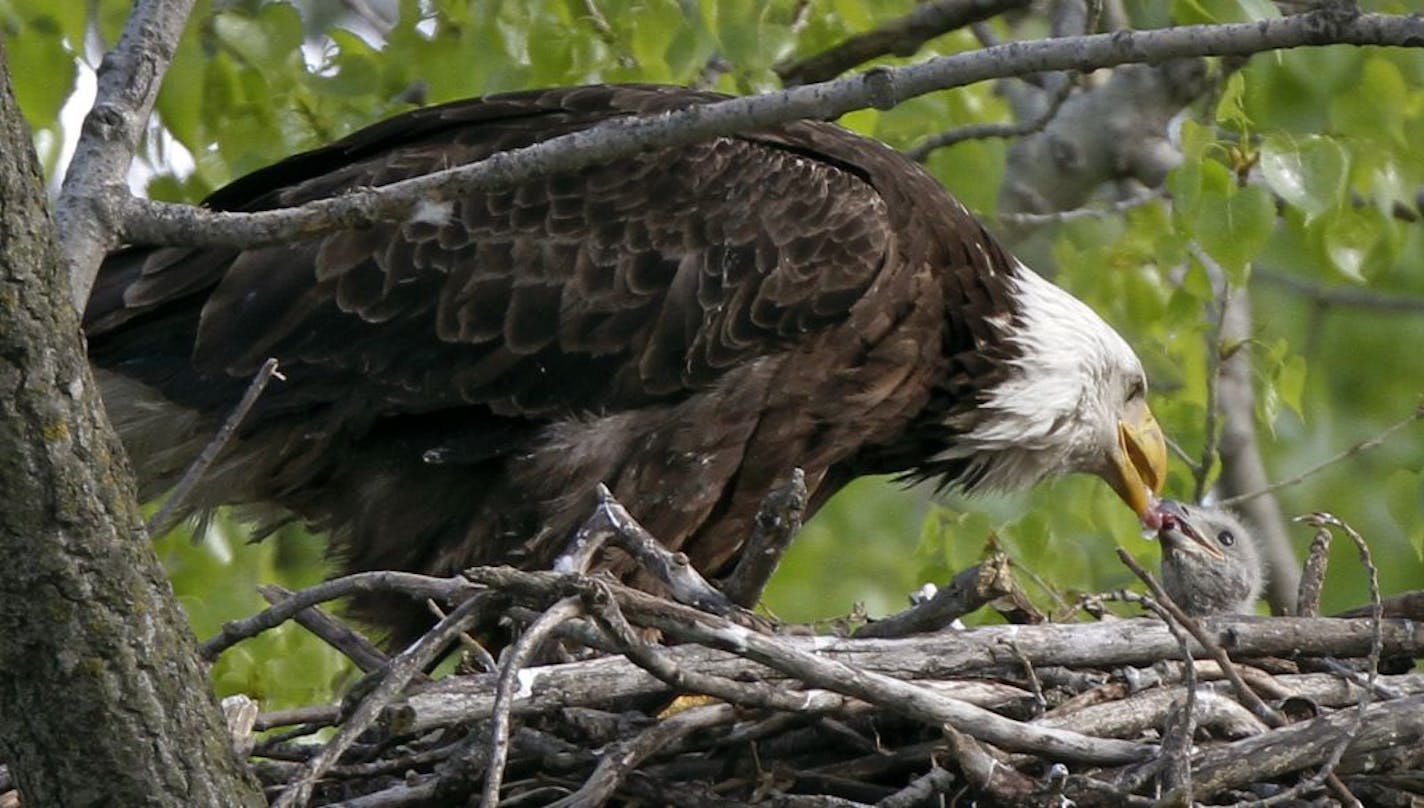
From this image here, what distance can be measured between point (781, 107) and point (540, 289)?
187 centimetres

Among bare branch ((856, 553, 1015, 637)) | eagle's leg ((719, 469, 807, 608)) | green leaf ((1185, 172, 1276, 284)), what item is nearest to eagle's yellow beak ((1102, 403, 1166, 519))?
green leaf ((1185, 172, 1276, 284))

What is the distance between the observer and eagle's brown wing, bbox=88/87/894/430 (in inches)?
198

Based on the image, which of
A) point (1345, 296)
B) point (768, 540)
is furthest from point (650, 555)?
point (1345, 296)

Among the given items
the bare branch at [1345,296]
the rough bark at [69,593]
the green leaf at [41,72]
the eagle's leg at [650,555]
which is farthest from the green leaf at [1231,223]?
the rough bark at [69,593]

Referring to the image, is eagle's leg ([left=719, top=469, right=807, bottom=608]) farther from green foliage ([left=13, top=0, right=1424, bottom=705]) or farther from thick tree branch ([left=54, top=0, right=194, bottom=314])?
green foliage ([left=13, top=0, right=1424, bottom=705])

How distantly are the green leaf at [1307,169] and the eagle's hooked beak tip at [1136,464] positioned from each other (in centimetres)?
95

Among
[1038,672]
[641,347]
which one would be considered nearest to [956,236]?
[641,347]

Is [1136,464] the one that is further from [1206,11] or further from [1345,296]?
[1345,296]

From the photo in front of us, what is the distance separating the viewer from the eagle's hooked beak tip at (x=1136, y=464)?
19.9 feet

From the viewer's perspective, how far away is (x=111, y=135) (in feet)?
11.6

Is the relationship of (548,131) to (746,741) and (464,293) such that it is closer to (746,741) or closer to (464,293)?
(464,293)

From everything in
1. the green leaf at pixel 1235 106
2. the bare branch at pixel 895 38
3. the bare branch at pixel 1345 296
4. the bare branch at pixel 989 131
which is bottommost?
the bare branch at pixel 1345 296

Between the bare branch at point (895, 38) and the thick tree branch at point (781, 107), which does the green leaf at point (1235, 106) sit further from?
the thick tree branch at point (781, 107)

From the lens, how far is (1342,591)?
7012mm
